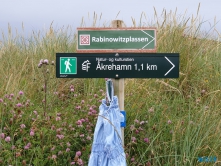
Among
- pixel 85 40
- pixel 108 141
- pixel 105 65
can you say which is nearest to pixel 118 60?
pixel 105 65

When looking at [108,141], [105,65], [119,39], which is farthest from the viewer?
[119,39]

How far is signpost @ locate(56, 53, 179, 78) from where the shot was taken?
10.9 feet

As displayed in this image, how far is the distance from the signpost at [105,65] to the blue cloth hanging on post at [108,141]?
31 centimetres

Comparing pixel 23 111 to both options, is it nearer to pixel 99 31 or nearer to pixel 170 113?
pixel 99 31

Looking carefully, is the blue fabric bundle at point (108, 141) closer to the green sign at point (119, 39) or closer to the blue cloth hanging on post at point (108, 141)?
the blue cloth hanging on post at point (108, 141)

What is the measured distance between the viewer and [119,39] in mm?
3420

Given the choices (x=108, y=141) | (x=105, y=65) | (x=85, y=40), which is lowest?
(x=108, y=141)

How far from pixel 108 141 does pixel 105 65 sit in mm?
702

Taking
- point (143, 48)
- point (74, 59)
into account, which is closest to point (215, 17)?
point (143, 48)

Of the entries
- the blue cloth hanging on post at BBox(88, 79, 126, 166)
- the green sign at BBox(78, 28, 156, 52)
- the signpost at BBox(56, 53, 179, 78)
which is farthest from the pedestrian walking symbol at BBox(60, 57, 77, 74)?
the blue cloth hanging on post at BBox(88, 79, 126, 166)

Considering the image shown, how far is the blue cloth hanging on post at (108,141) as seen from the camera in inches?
119

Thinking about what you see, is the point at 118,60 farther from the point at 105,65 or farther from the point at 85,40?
the point at 85,40

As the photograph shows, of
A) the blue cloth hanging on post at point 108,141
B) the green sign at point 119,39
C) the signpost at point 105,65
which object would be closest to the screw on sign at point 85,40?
the green sign at point 119,39

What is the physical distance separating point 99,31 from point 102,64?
322 mm
